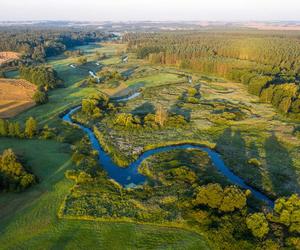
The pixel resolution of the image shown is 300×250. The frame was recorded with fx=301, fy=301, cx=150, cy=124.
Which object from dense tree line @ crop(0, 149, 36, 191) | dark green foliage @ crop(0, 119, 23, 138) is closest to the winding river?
dense tree line @ crop(0, 149, 36, 191)

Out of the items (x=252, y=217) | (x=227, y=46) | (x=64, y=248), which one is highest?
(x=227, y=46)

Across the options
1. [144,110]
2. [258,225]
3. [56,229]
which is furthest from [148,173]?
[144,110]

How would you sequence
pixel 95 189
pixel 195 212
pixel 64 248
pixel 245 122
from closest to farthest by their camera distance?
pixel 64 248
pixel 195 212
pixel 95 189
pixel 245 122

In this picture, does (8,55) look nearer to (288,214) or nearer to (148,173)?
(148,173)

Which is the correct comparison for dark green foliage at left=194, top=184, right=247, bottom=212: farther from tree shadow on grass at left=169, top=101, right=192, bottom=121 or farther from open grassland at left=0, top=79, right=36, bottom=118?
open grassland at left=0, top=79, right=36, bottom=118

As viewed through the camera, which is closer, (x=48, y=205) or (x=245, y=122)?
(x=48, y=205)

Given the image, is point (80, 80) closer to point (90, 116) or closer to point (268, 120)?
point (90, 116)


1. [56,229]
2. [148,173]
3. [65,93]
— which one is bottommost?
[56,229]

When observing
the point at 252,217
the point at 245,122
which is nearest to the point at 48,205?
the point at 252,217

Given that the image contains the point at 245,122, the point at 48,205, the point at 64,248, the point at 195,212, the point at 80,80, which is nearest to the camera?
the point at 64,248
